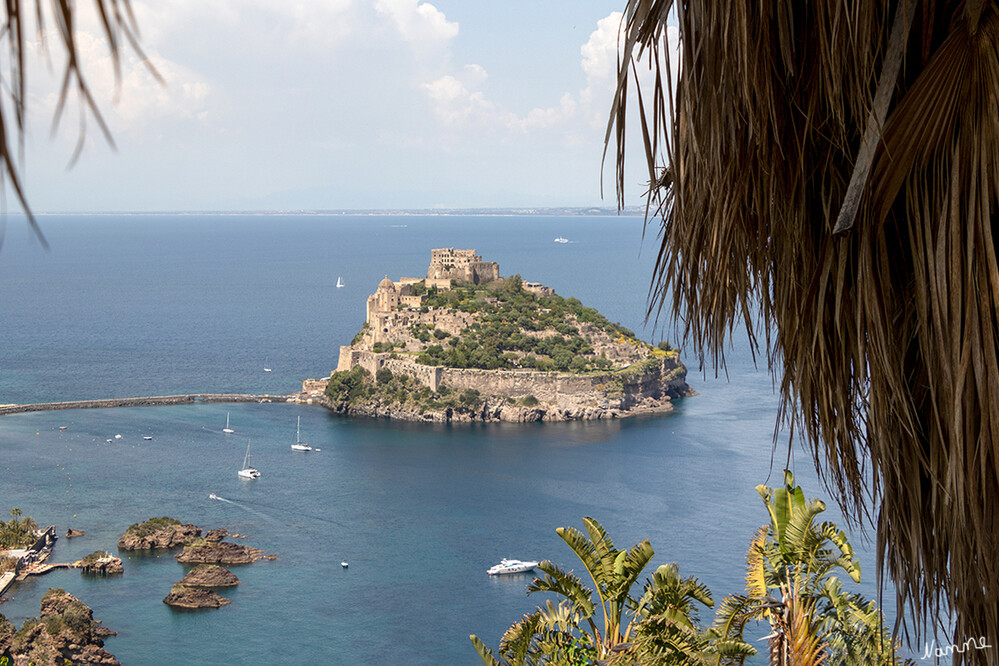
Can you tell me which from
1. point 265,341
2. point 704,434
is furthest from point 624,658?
point 265,341

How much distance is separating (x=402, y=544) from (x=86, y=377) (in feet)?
118

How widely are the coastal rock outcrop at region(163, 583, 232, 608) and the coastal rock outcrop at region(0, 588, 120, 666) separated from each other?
8.75 feet

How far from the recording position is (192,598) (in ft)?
96.9

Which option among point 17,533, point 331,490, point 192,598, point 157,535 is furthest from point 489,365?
point 192,598

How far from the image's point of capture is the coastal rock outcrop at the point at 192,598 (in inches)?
1154

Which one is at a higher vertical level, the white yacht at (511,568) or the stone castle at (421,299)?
the stone castle at (421,299)

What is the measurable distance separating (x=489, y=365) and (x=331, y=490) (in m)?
19.2

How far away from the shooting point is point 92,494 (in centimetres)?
4012

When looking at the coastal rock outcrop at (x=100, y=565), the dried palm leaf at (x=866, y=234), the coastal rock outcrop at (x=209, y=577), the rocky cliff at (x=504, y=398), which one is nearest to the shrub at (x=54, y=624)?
the coastal rock outcrop at (x=209, y=577)

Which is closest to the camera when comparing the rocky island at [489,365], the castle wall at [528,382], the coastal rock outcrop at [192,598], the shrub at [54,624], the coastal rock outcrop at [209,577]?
the shrub at [54,624]

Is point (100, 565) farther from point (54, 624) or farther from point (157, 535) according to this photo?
point (54, 624)

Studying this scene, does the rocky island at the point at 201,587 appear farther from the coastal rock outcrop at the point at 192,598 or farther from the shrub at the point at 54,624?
the shrub at the point at 54,624

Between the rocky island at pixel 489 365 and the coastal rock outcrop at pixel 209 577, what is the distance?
26234 mm

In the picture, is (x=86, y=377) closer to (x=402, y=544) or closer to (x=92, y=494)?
(x=92, y=494)
